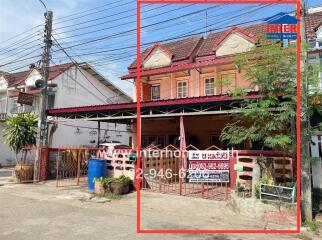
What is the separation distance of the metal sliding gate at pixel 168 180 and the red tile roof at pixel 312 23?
763cm

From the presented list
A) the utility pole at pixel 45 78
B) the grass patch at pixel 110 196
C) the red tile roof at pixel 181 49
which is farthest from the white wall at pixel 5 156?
the grass patch at pixel 110 196

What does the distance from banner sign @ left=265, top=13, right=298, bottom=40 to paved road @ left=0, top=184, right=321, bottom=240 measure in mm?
4385

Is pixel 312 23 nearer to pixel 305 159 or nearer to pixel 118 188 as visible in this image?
pixel 305 159

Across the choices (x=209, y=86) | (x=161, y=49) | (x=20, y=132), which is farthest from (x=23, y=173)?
(x=161, y=49)

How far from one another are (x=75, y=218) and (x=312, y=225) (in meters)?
5.66

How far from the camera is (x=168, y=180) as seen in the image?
14.1 metres

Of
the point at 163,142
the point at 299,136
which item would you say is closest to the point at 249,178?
the point at 299,136

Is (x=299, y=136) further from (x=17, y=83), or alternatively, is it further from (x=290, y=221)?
(x=17, y=83)

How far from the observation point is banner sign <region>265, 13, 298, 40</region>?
7574 millimetres

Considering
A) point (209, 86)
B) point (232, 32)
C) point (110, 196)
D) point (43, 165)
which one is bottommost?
point (110, 196)

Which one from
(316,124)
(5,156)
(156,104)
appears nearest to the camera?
(316,124)

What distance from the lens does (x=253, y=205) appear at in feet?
28.3

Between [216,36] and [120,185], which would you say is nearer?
[120,185]

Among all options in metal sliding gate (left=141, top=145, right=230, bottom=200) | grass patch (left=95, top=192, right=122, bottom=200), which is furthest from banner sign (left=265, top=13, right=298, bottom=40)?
grass patch (left=95, top=192, right=122, bottom=200)
